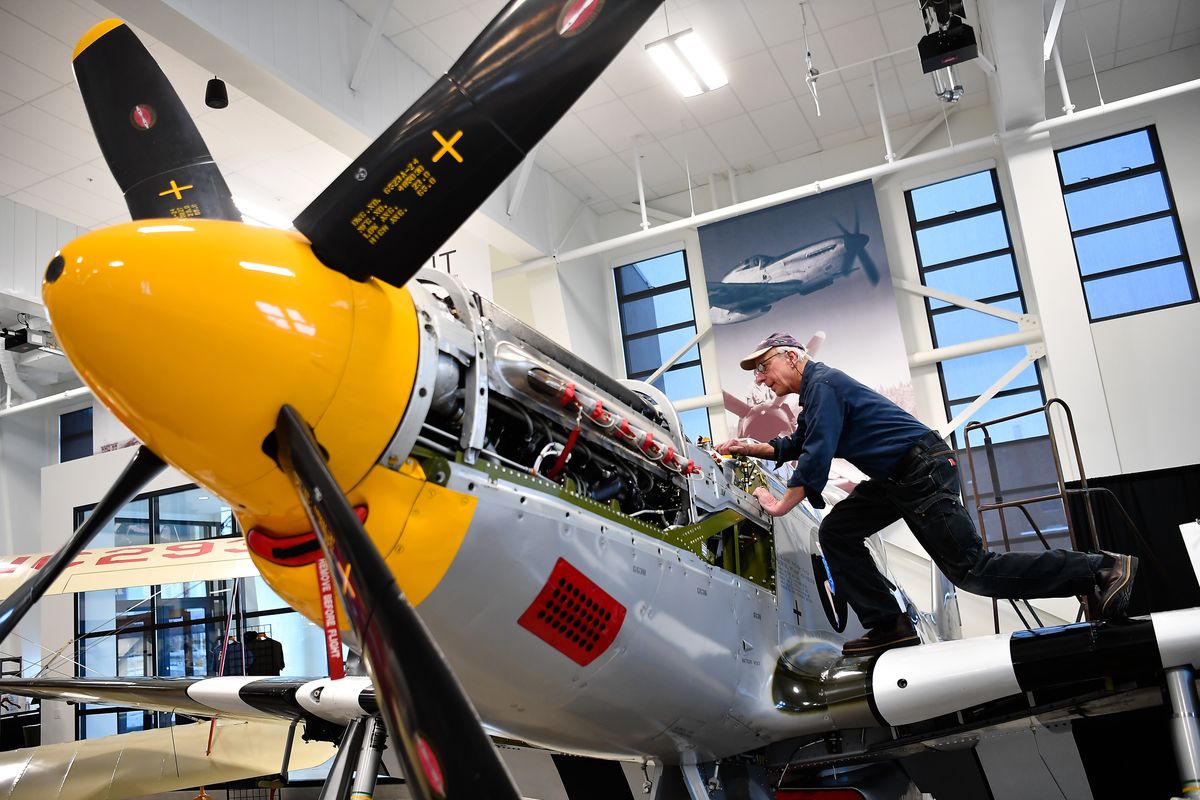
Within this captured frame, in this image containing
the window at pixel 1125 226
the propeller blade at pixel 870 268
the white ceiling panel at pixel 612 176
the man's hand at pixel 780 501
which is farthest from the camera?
the white ceiling panel at pixel 612 176

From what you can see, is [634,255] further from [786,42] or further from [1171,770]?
[1171,770]

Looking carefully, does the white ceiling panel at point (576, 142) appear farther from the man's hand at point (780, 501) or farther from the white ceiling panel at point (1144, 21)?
the man's hand at point (780, 501)

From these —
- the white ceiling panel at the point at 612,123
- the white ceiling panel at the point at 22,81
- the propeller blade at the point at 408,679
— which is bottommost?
the propeller blade at the point at 408,679

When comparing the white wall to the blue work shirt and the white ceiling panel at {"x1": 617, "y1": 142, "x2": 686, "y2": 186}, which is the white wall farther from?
the blue work shirt

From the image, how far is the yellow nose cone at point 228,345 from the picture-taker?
1917 mm

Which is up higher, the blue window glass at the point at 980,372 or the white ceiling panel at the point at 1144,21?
the white ceiling panel at the point at 1144,21

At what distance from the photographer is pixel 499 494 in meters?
2.51

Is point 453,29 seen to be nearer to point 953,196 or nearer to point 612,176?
point 612,176

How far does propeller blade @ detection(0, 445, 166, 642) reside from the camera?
2588 mm

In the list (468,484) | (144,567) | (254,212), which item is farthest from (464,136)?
(254,212)

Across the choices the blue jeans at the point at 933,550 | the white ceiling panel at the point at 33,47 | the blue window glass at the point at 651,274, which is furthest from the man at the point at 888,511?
the blue window glass at the point at 651,274

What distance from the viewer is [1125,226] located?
1299 cm

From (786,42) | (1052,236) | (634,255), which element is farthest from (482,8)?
(1052,236)

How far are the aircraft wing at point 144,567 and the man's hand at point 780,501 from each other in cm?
549
